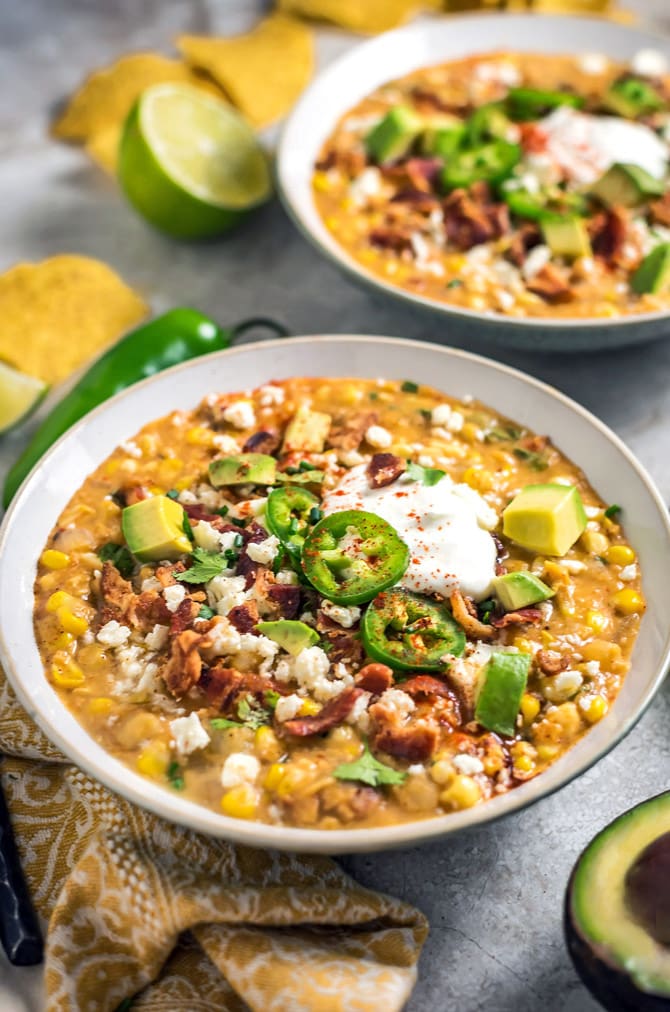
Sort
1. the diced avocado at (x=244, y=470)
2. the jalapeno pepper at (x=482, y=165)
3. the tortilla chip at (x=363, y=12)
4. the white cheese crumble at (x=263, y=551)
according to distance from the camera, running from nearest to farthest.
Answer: the white cheese crumble at (x=263, y=551) → the diced avocado at (x=244, y=470) → the jalapeno pepper at (x=482, y=165) → the tortilla chip at (x=363, y=12)

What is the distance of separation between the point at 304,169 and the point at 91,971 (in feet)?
12.6

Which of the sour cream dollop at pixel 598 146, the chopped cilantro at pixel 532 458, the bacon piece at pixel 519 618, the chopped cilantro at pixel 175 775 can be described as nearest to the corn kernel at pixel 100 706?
the chopped cilantro at pixel 175 775

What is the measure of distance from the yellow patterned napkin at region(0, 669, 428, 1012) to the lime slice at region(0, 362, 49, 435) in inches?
81.9

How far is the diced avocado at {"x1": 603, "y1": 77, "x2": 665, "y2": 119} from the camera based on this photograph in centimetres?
591

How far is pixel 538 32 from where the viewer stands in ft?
21.3

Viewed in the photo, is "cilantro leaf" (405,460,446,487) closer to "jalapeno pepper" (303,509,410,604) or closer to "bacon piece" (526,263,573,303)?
"jalapeno pepper" (303,509,410,604)

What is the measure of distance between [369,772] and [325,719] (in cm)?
21

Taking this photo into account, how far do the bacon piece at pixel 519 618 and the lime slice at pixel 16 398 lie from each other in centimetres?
242

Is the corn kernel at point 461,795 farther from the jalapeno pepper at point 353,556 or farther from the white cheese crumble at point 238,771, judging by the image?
the jalapeno pepper at point 353,556

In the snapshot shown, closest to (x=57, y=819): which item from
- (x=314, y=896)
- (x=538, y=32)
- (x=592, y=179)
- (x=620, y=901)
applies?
(x=314, y=896)

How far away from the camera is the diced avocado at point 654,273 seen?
16.1ft

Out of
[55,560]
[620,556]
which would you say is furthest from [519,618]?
[55,560]

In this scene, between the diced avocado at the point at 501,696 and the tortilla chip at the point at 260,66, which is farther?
the tortilla chip at the point at 260,66

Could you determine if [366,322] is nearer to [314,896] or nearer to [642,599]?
[642,599]
